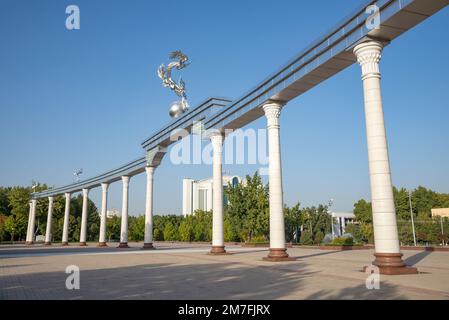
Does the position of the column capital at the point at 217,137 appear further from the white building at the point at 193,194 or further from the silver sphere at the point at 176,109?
the white building at the point at 193,194

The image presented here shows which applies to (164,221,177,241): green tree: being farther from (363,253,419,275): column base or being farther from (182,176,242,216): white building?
(363,253,419,275): column base

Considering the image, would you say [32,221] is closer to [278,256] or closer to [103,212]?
[103,212]

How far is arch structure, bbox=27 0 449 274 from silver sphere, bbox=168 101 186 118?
2867mm

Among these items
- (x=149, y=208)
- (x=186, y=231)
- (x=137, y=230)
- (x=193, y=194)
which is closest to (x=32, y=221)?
(x=137, y=230)

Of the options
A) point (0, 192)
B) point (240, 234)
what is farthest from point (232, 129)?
point (0, 192)

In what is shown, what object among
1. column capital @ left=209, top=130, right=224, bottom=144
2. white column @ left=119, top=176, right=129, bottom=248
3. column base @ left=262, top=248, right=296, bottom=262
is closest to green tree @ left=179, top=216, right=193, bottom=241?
white column @ left=119, top=176, right=129, bottom=248

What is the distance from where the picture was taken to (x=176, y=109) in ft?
107

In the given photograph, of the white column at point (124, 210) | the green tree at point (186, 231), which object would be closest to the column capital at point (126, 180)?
the white column at point (124, 210)

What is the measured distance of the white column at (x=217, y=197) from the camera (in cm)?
2559

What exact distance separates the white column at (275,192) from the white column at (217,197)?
21.1 ft

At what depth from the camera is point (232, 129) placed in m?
25.9
